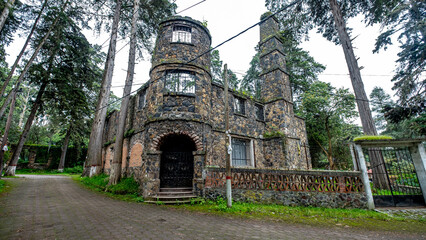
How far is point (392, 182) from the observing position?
26.2 feet

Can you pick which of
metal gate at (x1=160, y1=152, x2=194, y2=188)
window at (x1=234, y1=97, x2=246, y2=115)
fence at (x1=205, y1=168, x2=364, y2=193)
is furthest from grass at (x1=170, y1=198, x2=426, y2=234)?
window at (x1=234, y1=97, x2=246, y2=115)

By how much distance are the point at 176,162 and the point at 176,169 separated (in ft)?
1.11

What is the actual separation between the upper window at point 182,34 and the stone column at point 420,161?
38.3ft

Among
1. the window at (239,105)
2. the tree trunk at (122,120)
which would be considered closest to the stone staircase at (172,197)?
the tree trunk at (122,120)

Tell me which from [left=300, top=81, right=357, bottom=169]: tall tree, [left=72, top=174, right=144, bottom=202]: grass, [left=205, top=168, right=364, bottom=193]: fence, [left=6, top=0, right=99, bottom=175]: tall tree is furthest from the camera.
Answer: [left=300, top=81, right=357, bottom=169]: tall tree

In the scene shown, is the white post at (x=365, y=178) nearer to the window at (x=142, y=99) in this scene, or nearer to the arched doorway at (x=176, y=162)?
the arched doorway at (x=176, y=162)

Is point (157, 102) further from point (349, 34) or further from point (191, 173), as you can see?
point (349, 34)

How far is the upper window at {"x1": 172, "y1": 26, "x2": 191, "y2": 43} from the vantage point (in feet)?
32.8

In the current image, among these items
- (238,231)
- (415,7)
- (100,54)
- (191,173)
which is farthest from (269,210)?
(100,54)

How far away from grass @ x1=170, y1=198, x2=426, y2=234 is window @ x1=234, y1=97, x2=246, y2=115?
627cm

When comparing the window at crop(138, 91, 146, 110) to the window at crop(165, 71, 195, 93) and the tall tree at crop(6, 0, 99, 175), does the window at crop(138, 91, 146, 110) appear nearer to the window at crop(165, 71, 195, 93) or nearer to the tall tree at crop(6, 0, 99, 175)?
the window at crop(165, 71, 195, 93)

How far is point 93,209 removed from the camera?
594 centimetres

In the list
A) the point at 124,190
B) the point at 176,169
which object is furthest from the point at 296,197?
the point at 124,190

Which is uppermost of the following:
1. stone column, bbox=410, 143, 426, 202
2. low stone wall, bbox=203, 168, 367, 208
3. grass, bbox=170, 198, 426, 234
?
stone column, bbox=410, 143, 426, 202
